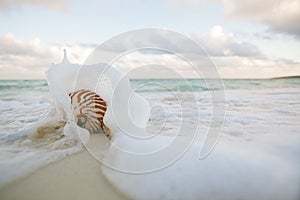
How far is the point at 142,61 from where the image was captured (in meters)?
2.67

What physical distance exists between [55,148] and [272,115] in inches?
88.5

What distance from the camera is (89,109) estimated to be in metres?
1.70

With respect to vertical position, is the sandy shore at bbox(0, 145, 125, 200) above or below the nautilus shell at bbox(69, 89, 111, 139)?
below

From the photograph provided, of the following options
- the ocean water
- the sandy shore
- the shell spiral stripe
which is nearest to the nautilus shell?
the shell spiral stripe

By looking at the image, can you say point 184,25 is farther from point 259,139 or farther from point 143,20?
point 259,139

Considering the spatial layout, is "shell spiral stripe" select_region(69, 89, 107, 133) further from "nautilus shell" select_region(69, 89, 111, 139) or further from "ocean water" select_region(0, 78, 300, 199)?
"ocean water" select_region(0, 78, 300, 199)

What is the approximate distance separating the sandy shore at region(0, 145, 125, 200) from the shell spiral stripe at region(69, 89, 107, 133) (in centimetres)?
54

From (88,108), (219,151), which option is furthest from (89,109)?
(219,151)

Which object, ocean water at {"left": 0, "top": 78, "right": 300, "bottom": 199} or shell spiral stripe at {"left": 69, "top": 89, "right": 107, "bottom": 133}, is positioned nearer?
ocean water at {"left": 0, "top": 78, "right": 300, "bottom": 199}

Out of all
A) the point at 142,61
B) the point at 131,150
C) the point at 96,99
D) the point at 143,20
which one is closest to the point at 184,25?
the point at 143,20

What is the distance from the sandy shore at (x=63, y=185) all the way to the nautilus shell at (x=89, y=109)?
0.52m

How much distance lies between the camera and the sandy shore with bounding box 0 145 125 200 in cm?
95

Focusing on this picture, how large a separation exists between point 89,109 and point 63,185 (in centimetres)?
77

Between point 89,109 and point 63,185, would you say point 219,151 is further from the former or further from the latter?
point 89,109
